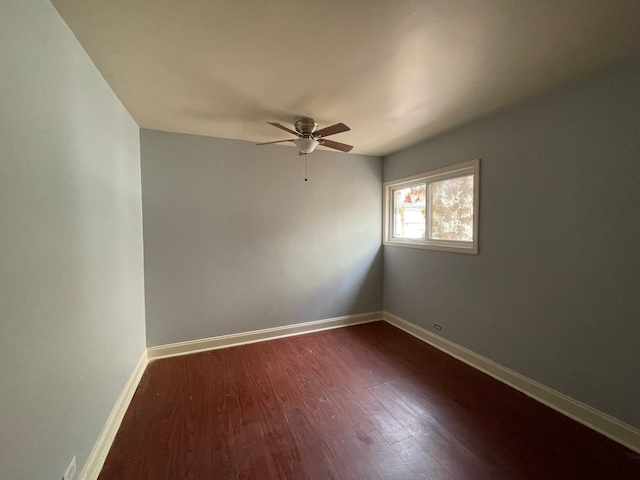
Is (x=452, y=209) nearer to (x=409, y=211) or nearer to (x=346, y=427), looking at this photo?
(x=409, y=211)

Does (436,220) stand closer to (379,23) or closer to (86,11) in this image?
(379,23)

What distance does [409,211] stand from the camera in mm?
3535

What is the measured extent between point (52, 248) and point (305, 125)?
199cm

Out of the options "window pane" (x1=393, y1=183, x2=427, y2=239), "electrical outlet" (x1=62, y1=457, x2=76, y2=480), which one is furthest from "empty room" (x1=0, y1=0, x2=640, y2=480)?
"window pane" (x1=393, y1=183, x2=427, y2=239)

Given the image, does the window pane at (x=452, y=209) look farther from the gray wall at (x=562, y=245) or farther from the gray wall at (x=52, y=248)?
the gray wall at (x=52, y=248)

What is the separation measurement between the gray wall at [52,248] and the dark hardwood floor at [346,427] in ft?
1.44

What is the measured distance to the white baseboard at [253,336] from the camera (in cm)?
276

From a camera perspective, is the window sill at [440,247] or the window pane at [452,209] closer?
the window sill at [440,247]

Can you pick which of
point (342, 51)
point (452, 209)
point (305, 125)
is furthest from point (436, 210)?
point (342, 51)

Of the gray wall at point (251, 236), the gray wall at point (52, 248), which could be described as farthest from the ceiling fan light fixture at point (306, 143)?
the gray wall at point (52, 248)

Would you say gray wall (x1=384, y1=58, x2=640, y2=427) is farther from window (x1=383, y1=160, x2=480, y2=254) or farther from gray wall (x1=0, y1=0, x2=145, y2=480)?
gray wall (x1=0, y1=0, x2=145, y2=480)

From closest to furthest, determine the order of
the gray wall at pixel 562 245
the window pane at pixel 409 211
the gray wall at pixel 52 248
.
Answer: the gray wall at pixel 52 248 → the gray wall at pixel 562 245 → the window pane at pixel 409 211

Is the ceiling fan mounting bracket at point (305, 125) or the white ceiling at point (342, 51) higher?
the white ceiling at point (342, 51)

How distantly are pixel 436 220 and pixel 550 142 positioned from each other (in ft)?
4.25
